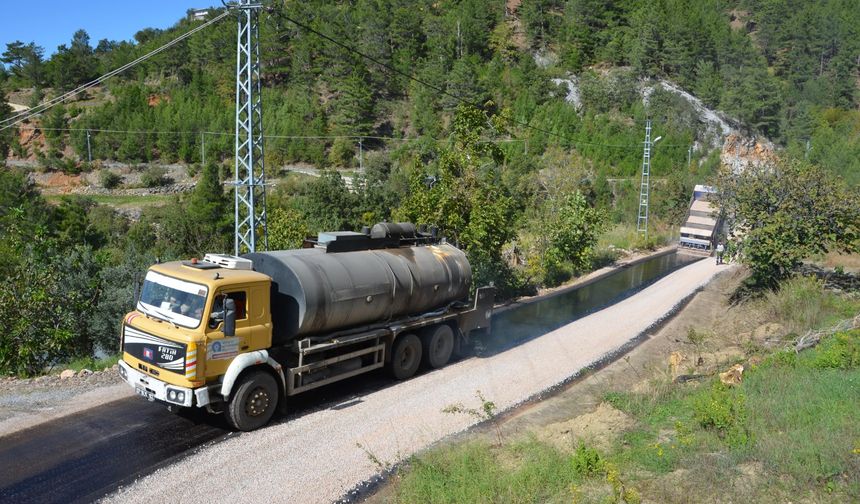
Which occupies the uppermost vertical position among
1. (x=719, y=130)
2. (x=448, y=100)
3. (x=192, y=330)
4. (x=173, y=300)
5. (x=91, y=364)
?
(x=448, y=100)

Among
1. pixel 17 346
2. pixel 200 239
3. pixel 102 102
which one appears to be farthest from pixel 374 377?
pixel 102 102

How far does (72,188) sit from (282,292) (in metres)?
79.2

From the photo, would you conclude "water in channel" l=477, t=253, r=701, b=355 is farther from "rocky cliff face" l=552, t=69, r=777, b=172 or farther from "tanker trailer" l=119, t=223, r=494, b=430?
"rocky cliff face" l=552, t=69, r=777, b=172

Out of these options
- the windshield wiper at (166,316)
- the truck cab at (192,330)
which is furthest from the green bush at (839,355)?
the windshield wiper at (166,316)

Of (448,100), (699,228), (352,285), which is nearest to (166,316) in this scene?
(352,285)

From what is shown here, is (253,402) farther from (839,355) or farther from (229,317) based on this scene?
(839,355)

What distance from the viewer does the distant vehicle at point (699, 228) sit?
41.4 metres

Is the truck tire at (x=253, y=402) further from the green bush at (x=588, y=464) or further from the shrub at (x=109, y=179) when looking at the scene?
the shrub at (x=109, y=179)

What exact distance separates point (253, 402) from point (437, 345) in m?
5.18

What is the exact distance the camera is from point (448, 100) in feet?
276

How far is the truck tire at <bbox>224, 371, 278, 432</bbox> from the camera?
10828mm

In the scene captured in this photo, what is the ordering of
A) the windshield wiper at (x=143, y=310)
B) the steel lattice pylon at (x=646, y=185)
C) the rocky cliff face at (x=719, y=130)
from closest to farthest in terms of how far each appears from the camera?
the windshield wiper at (x=143, y=310)
the steel lattice pylon at (x=646, y=185)
the rocky cliff face at (x=719, y=130)

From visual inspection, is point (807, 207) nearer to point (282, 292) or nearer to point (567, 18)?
point (282, 292)

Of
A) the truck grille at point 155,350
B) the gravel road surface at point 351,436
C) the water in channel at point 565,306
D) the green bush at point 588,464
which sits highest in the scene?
the truck grille at point 155,350
